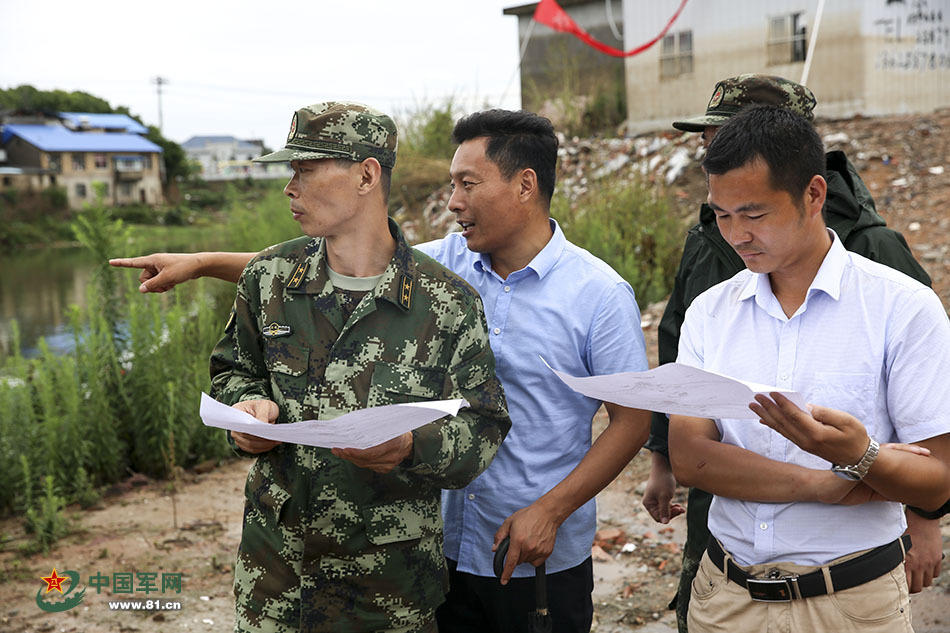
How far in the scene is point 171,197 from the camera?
131 feet

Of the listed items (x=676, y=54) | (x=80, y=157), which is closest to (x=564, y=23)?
(x=676, y=54)

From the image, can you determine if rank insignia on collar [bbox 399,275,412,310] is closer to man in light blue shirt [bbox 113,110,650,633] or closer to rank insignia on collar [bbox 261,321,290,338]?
rank insignia on collar [bbox 261,321,290,338]

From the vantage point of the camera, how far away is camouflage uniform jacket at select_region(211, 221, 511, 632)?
1.89 metres

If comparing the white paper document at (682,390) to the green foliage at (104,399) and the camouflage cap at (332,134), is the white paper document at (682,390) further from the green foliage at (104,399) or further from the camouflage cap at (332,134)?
the green foliage at (104,399)

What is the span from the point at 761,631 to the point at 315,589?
0.95 metres

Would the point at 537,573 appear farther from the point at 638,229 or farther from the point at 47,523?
the point at 638,229

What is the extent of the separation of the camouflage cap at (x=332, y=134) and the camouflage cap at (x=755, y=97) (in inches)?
35.9

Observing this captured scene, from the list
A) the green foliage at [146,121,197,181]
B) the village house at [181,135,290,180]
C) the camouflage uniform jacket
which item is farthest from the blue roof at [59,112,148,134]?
the camouflage uniform jacket

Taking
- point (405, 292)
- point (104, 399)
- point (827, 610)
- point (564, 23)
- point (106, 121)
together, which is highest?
point (106, 121)

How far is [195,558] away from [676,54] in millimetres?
12052

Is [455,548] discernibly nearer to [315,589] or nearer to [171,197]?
[315,589]

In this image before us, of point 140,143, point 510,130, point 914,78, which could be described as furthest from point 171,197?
point 510,130

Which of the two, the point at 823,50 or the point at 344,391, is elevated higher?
the point at 823,50

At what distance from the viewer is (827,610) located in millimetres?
1575
